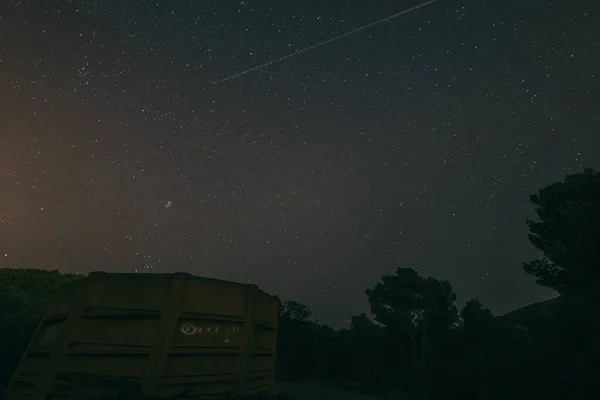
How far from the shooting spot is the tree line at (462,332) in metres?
14.6

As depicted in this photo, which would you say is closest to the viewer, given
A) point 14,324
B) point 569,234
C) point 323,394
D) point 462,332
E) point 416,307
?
point 14,324

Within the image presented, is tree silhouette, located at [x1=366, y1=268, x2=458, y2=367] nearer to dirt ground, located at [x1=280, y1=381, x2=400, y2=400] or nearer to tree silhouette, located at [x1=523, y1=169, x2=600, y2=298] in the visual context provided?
dirt ground, located at [x1=280, y1=381, x2=400, y2=400]

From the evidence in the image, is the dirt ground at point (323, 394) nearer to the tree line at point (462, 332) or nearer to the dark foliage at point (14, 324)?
the tree line at point (462, 332)

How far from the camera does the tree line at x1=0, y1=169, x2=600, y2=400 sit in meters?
14.6

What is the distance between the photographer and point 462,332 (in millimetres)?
26203

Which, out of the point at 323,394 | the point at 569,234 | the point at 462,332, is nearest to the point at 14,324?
the point at 323,394

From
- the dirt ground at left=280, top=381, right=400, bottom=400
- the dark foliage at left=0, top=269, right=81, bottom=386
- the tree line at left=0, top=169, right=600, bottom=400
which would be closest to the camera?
the dark foliage at left=0, top=269, right=81, bottom=386

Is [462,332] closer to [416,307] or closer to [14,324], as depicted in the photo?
[416,307]

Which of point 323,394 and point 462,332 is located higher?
point 462,332

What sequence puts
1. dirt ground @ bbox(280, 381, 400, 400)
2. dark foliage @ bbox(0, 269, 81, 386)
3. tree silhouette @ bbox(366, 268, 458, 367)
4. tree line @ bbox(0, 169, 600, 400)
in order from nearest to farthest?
1. dark foliage @ bbox(0, 269, 81, 386)
2. tree line @ bbox(0, 169, 600, 400)
3. dirt ground @ bbox(280, 381, 400, 400)
4. tree silhouette @ bbox(366, 268, 458, 367)

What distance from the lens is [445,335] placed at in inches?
1073

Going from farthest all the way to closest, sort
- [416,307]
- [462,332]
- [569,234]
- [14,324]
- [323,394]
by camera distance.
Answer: [416,307] < [462,332] < [323,394] < [569,234] < [14,324]

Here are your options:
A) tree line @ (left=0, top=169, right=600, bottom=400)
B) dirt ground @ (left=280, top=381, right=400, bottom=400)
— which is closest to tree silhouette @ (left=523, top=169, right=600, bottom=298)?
tree line @ (left=0, top=169, right=600, bottom=400)

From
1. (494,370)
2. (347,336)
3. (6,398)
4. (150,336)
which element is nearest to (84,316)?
(150,336)
